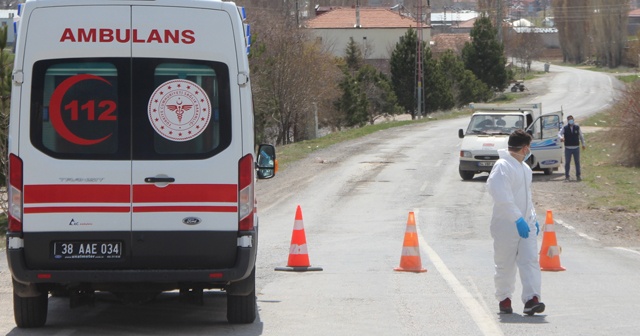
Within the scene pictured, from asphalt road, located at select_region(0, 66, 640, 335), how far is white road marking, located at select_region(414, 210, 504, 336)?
11 mm

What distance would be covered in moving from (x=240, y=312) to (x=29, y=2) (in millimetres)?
3058

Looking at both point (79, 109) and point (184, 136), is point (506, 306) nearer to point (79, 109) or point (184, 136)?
point (184, 136)

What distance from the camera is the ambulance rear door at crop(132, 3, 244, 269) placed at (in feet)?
25.9

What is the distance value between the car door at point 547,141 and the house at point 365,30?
76.5 metres

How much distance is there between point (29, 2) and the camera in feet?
25.4

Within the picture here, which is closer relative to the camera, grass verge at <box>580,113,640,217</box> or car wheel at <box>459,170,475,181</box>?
grass verge at <box>580,113,640,217</box>

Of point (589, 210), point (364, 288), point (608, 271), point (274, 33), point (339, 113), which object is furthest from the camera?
point (339, 113)

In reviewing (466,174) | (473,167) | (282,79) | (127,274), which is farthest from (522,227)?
(282,79)

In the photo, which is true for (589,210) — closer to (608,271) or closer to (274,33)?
(608,271)

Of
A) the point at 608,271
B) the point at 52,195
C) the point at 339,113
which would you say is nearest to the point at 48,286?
the point at 52,195

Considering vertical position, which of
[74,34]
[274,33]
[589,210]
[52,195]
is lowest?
[589,210]

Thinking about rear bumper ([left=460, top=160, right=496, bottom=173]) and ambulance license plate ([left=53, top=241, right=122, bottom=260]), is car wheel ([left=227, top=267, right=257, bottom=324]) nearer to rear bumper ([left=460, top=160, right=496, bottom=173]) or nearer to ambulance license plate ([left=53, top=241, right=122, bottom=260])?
ambulance license plate ([left=53, top=241, right=122, bottom=260])

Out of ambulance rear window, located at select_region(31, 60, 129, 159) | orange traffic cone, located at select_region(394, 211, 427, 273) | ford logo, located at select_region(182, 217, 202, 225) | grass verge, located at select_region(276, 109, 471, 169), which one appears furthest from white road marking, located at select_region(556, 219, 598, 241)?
grass verge, located at select_region(276, 109, 471, 169)

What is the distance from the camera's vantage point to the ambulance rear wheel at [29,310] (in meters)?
8.34
